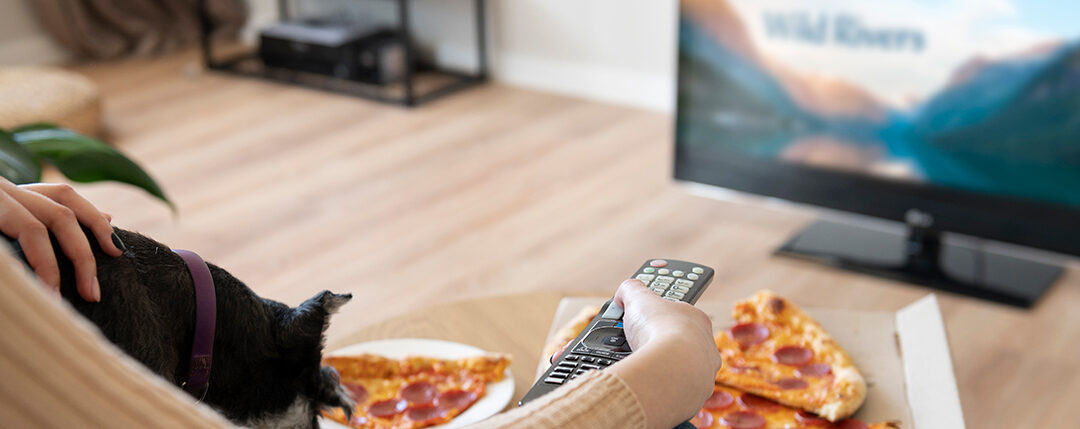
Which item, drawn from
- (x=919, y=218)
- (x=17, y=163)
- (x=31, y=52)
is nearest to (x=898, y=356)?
(x=17, y=163)

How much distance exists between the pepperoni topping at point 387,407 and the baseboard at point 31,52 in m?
3.80

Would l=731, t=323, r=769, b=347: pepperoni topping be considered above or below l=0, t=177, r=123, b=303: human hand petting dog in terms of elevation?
below

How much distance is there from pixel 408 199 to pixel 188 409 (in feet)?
7.57

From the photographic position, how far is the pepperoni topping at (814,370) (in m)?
1.11

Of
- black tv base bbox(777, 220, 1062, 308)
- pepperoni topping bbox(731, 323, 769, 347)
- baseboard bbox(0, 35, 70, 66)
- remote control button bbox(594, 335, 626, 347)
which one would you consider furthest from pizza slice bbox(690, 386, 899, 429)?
baseboard bbox(0, 35, 70, 66)

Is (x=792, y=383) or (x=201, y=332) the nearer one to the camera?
(x=201, y=332)

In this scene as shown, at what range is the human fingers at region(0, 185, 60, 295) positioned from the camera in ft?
2.07

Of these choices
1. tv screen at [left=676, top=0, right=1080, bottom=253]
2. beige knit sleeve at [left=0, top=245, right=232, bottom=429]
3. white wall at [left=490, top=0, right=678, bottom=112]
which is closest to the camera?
beige knit sleeve at [left=0, top=245, right=232, bottom=429]

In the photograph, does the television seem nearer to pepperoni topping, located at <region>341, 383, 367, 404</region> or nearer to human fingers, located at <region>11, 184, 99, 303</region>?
pepperoni topping, located at <region>341, 383, 367, 404</region>

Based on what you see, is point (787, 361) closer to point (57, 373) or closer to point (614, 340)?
point (614, 340)

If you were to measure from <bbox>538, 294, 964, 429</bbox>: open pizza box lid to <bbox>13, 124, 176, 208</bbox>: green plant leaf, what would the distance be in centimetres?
64

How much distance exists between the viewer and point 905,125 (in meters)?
2.13

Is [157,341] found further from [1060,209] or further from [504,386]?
[1060,209]

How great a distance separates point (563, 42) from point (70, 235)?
317 centimetres
